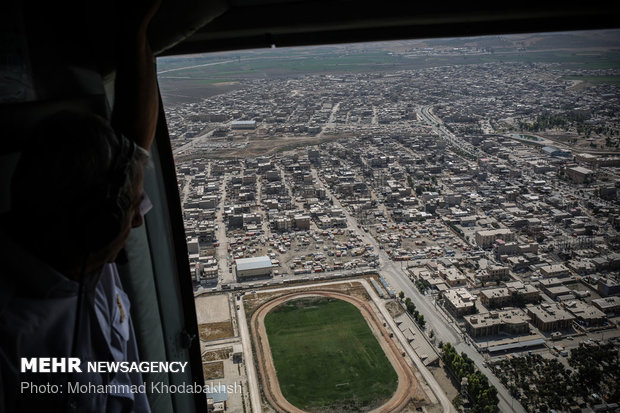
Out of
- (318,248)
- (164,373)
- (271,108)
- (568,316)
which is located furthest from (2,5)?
(271,108)

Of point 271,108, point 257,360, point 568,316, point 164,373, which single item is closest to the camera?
point 164,373

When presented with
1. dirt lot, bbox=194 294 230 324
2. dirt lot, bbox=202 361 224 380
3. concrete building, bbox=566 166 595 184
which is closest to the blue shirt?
dirt lot, bbox=202 361 224 380

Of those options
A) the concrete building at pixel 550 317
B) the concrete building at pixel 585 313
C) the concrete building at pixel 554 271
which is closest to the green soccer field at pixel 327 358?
the concrete building at pixel 550 317

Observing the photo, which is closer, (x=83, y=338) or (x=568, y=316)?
(x=83, y=338)

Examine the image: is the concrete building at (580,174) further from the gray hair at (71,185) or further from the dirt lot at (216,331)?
the gray hair at (71,185)

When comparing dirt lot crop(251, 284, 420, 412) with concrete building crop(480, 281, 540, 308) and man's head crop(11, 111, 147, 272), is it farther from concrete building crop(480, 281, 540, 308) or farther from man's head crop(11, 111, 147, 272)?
man's head crop(11, 111, 147, 272)

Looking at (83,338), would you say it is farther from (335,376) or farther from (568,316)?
(568,316)

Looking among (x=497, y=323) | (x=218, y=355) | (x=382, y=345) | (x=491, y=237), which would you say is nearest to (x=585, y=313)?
(x=497, y=323)
